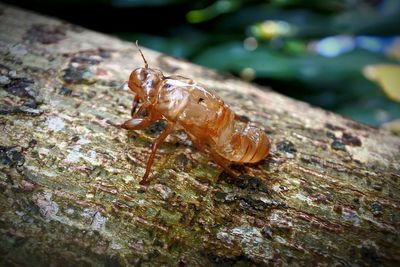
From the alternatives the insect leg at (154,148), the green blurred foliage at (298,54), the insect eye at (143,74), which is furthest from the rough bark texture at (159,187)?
the green blurred foliage at (298,54)

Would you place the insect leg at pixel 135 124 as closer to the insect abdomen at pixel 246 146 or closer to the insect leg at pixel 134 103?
the insect leg at pixel 134 103

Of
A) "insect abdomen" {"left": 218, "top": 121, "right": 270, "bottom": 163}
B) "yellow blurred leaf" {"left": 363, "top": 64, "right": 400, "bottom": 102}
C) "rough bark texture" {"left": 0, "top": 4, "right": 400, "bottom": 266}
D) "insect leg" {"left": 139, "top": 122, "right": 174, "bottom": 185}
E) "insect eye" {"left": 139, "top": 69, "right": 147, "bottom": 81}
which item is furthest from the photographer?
"yellow blurred leaf" {"left": 363, "top": 64, "right": 400, "bottom": 102}

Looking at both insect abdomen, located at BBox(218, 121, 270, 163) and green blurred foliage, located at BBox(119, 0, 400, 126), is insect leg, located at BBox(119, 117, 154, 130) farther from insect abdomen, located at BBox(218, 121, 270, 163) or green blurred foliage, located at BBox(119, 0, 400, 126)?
green blurred foliage, located at BBox(119, 0, 400, 126)

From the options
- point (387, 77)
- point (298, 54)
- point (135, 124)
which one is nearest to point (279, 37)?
point (298, 54)

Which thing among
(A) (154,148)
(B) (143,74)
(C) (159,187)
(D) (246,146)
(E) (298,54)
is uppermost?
(E) (298,54)

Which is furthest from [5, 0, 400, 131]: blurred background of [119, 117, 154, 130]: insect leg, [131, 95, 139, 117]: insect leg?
[119, 117, 154, 130]: insect leg

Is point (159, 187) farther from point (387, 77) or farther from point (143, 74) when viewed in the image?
point (387, 77)

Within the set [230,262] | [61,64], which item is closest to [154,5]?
[61,64]
